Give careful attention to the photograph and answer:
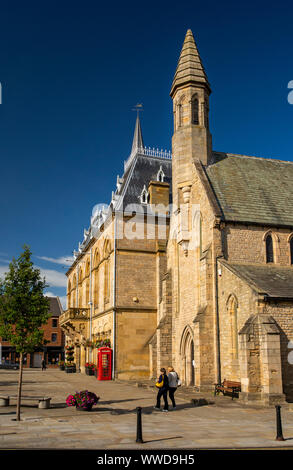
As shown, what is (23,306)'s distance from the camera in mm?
14945

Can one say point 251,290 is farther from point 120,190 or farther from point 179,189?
point 120,190

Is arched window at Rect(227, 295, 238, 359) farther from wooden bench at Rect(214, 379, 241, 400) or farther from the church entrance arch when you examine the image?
the church entrance arch

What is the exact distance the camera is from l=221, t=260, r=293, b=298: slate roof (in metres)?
18.7

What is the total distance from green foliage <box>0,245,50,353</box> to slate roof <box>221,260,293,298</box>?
8.92m

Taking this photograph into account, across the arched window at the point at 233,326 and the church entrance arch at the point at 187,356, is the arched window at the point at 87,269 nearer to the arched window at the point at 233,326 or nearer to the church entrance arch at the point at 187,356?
the church entrance arch at the point at 187,356

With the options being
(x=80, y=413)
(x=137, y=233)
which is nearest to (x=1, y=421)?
(x=80, y=413)

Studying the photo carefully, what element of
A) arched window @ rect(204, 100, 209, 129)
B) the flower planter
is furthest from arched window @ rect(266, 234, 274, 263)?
the flower planter

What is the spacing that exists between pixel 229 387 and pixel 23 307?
9917mm

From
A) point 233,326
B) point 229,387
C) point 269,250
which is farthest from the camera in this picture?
point 269,250

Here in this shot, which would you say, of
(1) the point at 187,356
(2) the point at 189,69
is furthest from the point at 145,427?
(2) the point at 189,69

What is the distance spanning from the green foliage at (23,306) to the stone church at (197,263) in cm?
813

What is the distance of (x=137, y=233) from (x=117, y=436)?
22.3m

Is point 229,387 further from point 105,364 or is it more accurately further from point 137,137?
point 137,137

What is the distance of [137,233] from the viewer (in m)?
32.2
